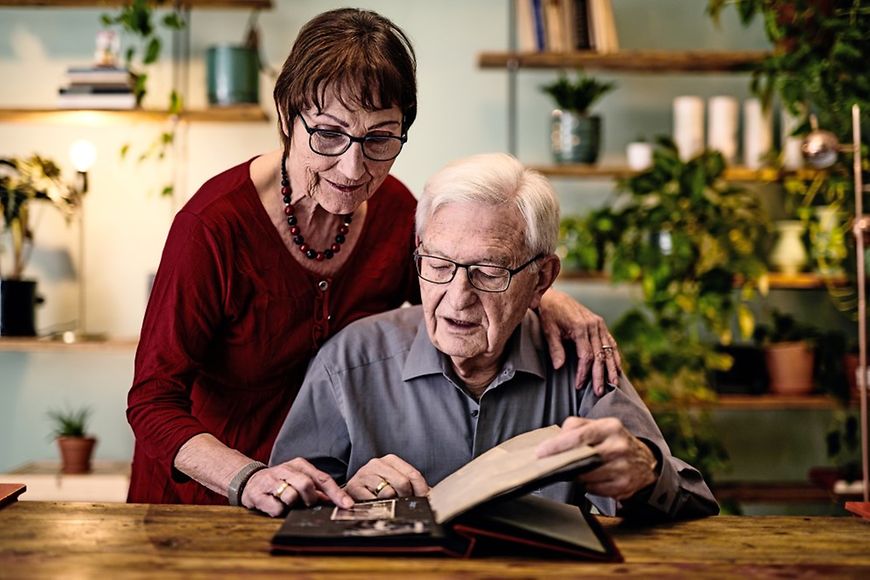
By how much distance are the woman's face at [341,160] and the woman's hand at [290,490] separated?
49 cm

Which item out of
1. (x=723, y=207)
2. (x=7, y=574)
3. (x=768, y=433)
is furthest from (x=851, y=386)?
(x=7, y=574)

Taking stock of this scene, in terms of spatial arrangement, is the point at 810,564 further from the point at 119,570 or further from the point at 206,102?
the point at 206,102

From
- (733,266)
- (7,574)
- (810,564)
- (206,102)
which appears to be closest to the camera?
(7,574)

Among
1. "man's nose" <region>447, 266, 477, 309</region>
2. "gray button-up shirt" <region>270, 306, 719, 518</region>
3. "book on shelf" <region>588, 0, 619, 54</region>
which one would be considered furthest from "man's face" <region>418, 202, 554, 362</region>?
"book on shelf" <region>588, 0, 619, 54</region>

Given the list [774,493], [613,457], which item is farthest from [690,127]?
[613,457]

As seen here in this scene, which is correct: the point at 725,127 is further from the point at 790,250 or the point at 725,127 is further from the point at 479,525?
the point at 479,525

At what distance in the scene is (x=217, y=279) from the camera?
6.07ft

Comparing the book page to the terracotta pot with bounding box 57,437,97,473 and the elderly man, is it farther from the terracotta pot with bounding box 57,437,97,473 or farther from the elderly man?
the terracotta pot with bounding box 57,437,97,473

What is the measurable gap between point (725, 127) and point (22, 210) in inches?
104

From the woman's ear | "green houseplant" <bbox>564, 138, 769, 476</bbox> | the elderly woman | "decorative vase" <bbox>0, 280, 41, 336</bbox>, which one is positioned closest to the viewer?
the elderly woman

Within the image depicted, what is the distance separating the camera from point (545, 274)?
1.83m

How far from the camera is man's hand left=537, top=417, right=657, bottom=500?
140 centimetres

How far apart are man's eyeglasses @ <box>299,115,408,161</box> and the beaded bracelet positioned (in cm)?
54

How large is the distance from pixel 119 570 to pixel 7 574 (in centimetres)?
13
